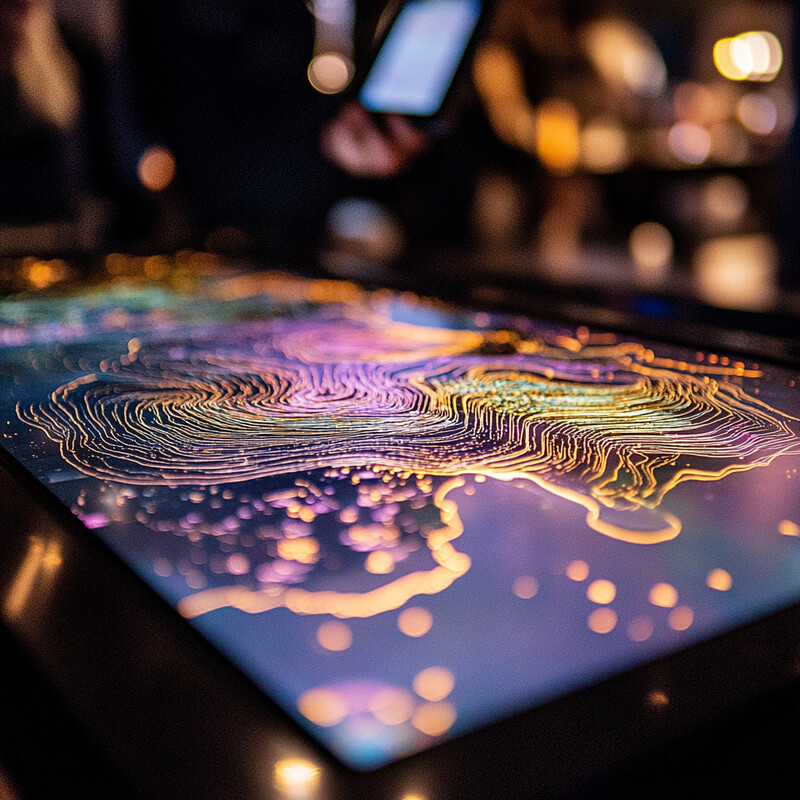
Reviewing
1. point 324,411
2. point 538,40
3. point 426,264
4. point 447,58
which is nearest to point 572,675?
point 324,411

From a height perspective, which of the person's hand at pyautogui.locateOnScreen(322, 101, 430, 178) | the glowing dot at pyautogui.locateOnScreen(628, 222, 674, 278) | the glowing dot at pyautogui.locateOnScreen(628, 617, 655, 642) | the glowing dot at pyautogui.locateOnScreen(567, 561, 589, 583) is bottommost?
the glowing dot at pyautogui.locateOnScreen(628, 222, 674, 278)

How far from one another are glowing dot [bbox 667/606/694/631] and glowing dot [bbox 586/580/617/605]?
2 centimetres

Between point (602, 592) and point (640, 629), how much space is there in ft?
0.09

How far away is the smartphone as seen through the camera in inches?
42.5

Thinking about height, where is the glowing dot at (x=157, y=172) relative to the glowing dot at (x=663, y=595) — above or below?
below

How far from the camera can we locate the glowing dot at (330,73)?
217cm

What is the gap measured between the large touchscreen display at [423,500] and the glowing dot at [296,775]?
0.04 ft

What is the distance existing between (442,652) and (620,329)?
0.61 meters

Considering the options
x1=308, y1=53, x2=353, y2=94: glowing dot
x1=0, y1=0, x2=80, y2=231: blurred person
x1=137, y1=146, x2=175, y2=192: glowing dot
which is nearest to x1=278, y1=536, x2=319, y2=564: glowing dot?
x1=308, y1=53, x2=353, y2=94: glowing dot

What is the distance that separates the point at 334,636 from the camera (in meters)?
0.32

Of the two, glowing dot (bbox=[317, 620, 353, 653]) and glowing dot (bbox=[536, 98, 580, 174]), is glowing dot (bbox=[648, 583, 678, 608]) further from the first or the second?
glowing dot (bbox=[536, 98, 580, 174])

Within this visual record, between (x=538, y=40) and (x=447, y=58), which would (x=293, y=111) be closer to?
(x=447, y=58)

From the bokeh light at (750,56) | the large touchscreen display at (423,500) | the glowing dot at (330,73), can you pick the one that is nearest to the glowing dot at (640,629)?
the large touchscreen display at (423,500)

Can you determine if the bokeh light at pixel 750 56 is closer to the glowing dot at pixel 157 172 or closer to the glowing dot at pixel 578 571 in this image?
the glowing dot at pixel 157 172
